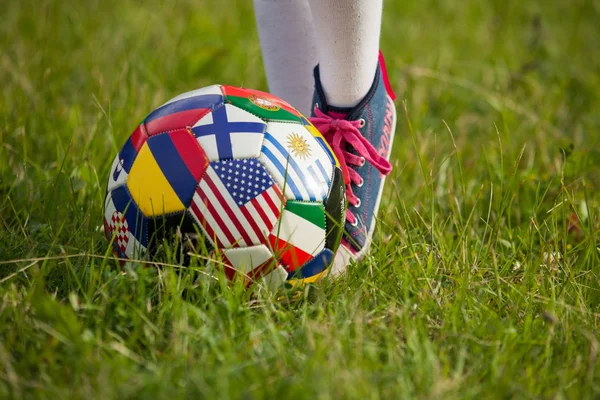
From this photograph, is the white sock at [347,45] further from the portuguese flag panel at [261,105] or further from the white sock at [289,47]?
the white sock at [289,47]

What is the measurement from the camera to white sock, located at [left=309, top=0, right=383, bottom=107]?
208cm

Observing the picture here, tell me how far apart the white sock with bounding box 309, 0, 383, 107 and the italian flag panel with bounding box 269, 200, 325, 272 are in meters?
0.51

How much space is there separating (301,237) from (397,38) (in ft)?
10.4

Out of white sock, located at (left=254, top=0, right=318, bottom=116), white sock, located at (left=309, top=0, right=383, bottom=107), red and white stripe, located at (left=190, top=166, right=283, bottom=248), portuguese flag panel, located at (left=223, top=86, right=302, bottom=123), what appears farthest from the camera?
white sock, located at (left=254, top=0, right=318, bottom=116)

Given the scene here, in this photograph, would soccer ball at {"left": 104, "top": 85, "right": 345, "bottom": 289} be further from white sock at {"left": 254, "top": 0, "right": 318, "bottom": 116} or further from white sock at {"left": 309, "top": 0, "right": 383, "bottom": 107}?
white sock at {"left": 254, "top": 0, "right": 318, "bottom": 116}

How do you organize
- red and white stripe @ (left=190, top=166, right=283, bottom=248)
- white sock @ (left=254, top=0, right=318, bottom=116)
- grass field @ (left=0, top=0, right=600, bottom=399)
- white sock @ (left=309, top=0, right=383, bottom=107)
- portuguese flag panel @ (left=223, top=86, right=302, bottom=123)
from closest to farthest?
grass field @ (left=0, top=0, right=600, bottom=399) → red and white stripe @ (left=190, top=166, right=283, bottom=248) → portuguese flag panel @ (left=223, top=86, right=302, bottom=123) → white sock @ (left=309, top=0, right=383, bottom=107) → white sock @ (left=254, top=0, right=318, bottom=116)

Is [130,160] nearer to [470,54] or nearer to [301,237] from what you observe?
[301,237]

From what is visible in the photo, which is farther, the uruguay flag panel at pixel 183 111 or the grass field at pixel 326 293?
the uruguay flag panel at pixel 183 111

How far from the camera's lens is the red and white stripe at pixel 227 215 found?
1751 millimetres

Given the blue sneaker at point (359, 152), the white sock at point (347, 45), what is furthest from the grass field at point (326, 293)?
the white sock at point (347, 45)

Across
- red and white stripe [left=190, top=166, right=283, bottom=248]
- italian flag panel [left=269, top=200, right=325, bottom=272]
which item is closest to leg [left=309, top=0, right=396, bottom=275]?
italian flag panel [left=269, top=200, right=325, bottom=272]

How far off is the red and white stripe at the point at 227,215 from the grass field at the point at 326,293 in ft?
0.46

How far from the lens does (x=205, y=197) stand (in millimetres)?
1750

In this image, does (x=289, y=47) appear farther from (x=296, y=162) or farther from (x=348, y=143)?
(x=296, y=162)
